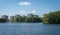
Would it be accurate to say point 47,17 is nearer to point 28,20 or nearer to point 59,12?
point 59,12

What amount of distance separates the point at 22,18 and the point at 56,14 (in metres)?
61.1

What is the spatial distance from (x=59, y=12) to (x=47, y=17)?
13681 mm

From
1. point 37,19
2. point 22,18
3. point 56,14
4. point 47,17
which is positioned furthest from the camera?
point 22,18

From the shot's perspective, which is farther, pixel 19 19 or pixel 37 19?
pixel 19 19

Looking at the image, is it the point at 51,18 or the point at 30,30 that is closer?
the point at 30,30

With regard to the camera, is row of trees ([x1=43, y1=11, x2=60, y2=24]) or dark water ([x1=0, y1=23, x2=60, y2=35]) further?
row of trees ([x1=43, y1=11, x2=60, y2=24])

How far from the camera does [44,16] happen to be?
346 ft

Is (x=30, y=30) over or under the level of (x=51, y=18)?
under

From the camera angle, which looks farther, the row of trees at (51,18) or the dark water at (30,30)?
the row of trees at (51,18)

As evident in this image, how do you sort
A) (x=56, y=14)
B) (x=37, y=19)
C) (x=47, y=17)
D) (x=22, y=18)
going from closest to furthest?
(x=47, y=17) < (x=56, y=14) < (x=37, y=19) < (x=22, y=18)

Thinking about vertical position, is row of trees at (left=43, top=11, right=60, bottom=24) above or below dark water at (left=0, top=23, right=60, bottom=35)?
above

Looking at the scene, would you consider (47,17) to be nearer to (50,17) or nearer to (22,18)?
(50,17)

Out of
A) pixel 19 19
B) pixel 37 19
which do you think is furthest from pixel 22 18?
pixel 37 19

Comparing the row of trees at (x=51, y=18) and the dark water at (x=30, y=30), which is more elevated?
the row of trees at (x=51, y=18)
